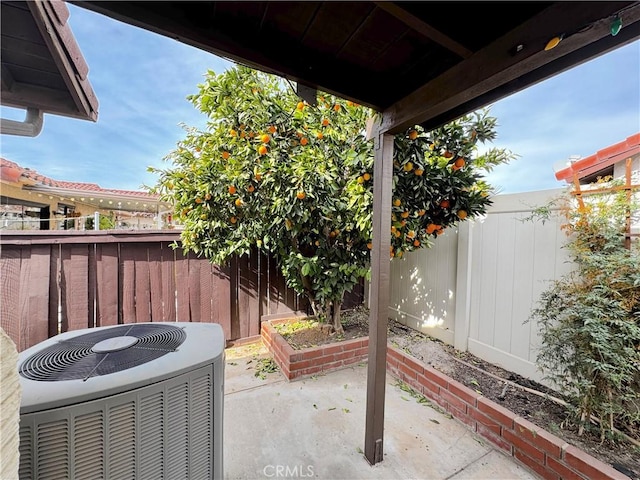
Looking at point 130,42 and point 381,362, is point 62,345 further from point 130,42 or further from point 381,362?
point 130,42

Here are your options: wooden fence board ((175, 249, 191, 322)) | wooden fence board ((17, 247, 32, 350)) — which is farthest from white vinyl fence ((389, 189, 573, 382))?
wooden fence board ((17, 247, 32, 350))

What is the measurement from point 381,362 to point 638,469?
1438mm

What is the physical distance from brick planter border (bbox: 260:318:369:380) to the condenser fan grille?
1.56 m

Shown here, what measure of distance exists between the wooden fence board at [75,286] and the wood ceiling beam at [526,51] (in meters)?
3.24

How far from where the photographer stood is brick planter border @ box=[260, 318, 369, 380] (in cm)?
273

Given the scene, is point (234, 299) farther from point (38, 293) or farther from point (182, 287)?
point (38, 293)

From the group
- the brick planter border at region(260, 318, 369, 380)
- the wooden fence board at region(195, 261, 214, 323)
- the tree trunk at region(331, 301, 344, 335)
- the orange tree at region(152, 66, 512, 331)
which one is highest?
the orange tree at region(152, 66, 512, 331)

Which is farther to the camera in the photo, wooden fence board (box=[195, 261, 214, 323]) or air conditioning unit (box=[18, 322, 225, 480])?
wooden fence board (box=[195, 261, 214, 323])

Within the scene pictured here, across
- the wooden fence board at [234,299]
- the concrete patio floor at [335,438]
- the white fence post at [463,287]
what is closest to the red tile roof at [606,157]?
the white fence post at [463,287]

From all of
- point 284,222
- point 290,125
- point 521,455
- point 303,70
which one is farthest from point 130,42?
point 521,455

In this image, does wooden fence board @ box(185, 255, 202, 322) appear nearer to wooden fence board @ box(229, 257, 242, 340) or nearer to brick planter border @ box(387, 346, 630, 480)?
wooden fence board @ box(229, 257, 242, 340)

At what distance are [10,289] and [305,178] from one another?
2841mm

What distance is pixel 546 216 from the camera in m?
2.21

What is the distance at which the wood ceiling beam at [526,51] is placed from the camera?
0.96 meters
